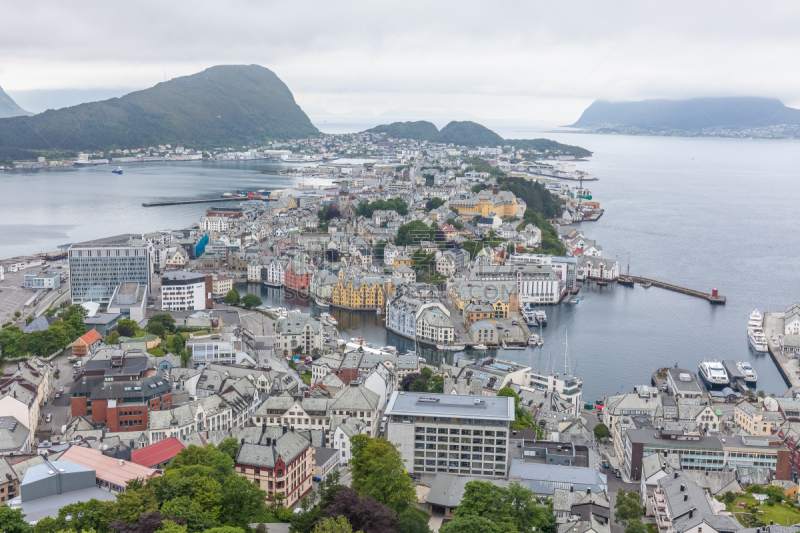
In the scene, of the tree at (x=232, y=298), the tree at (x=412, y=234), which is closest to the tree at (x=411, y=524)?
the tree at (x=232, y=298)

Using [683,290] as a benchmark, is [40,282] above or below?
above

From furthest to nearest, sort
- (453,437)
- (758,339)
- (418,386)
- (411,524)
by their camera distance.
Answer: (758,339), (418,386), (453,437), (411,524)

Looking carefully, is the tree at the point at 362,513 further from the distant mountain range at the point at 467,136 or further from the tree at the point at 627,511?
the distant mountain range at the point at 467,136

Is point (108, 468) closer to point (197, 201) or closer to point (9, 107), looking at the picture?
point (197, 201)

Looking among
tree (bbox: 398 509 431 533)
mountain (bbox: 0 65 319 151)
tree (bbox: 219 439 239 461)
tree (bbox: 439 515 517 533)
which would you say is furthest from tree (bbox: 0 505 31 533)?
mountain (bbox: 0 65 319 151)

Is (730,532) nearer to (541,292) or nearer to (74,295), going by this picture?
(541,292)

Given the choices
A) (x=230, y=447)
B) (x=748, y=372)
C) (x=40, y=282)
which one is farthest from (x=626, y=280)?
(x=230, y=447)
